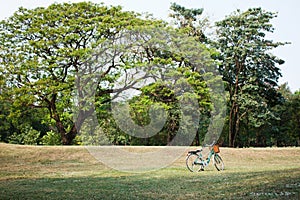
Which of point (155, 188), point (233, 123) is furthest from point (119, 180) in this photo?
point (233, 123)

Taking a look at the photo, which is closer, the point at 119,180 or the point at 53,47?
the point at 119,180

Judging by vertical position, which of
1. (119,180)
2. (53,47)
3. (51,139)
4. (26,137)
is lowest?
(119,180)

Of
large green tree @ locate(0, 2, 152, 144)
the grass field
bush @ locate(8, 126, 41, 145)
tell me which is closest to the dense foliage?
large green tree @ locate(0, 2, 152, 144)

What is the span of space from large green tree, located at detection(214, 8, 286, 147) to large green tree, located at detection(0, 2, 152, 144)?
10.0 m

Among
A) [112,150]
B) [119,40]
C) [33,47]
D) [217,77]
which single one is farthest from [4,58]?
[217,77]

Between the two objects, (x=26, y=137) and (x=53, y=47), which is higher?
(x=53, y=47)

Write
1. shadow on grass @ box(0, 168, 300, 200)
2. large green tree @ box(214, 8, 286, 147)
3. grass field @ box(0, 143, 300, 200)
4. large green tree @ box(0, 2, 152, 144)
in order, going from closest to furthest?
shadow on grass @ box(0, 168, 300, 200) < grass field @ box(0, 143, 300, 200) < large green tree @ box(0, 2, 152, 144) < large green tree @ box(214, 8, 286, 147)

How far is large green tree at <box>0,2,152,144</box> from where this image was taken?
86.8ft

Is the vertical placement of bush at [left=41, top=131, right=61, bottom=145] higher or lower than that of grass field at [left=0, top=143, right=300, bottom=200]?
higher

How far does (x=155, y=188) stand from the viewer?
10.6 metres

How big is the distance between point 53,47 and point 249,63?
16.6 m

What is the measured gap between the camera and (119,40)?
27453mm

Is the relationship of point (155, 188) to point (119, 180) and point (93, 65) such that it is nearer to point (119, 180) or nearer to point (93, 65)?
point (119, 180)

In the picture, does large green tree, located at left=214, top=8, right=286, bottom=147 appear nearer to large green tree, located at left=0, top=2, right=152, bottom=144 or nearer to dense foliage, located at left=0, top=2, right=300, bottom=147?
dense foliage, located at left=0, top=2, right=300, bottom=147
